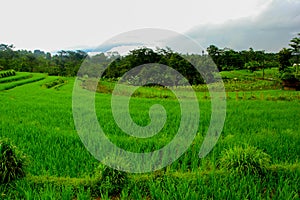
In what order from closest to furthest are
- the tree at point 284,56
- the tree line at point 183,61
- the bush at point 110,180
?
1. the bush at point 110,180
2. the tree line at point 183,61
3. the tree at point 284,56

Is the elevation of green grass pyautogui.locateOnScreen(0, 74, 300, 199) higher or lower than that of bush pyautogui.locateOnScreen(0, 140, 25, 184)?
lower

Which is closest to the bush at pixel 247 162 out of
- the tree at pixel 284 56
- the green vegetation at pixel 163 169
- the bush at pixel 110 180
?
the green vegetation at pixel 163 169

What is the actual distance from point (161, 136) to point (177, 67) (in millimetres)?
18693

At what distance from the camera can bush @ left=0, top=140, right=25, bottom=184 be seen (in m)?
2.70

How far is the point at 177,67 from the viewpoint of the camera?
23109mm

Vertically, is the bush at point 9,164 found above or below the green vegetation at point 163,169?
above

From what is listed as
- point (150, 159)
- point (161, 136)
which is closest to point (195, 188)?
point (150, 159)

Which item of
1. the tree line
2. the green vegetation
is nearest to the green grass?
the green vegetation

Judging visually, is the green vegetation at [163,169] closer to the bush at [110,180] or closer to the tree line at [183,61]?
the bush at [110,180]

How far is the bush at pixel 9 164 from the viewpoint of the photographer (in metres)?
2.70

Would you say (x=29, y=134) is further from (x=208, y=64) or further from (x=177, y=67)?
(x=208, y=64)

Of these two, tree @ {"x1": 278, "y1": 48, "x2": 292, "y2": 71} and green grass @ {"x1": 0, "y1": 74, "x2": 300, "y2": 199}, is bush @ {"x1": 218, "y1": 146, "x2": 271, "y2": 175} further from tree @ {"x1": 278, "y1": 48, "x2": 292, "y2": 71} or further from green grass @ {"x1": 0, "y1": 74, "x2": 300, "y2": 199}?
tree @ {"x1": 278, "y1": 48, "x2": 292, "y2": 71}

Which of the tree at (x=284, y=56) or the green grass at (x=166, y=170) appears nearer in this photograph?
the green grass at (x=166, y=170)

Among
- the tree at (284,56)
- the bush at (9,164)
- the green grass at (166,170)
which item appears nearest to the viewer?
the green grass at (166,170)
